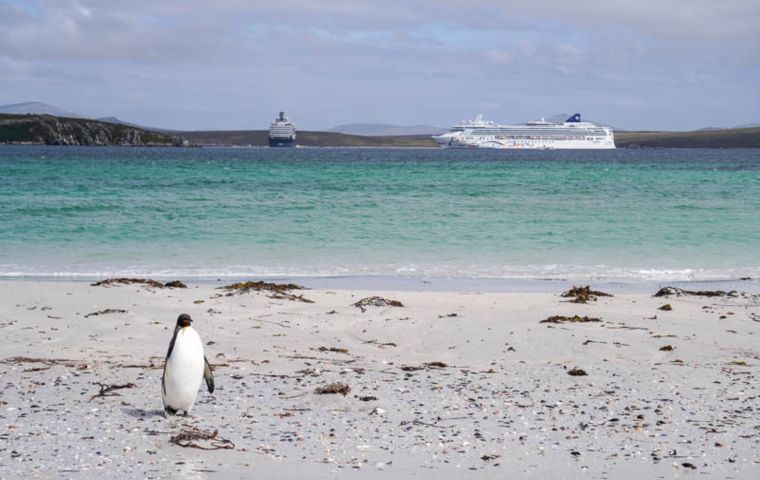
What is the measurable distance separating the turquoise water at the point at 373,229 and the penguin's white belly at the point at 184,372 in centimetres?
787

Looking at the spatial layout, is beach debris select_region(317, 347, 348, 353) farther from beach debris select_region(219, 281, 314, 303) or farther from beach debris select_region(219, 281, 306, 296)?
beach debris select_region(219, 281, 306, 296)

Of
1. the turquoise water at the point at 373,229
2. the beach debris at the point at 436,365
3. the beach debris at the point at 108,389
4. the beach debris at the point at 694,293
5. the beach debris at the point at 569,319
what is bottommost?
the turquoise water at the point at 373,229

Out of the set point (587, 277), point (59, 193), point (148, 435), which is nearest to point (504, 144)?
point (59, 193)

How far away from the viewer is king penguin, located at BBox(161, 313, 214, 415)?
17.5ft

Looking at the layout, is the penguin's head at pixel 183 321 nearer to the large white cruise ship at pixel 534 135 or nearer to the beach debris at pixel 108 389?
the beach debris at pixel 108 389

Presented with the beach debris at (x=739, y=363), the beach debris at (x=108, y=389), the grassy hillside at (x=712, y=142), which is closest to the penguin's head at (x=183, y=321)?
the beach debris at (x=108, y=389)

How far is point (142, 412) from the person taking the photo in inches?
219

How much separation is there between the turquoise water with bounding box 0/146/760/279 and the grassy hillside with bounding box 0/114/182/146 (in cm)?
10198

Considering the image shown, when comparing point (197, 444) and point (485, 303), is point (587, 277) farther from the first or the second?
point (197, 444)

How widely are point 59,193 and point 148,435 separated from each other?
24882 mm

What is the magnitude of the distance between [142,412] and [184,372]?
40 centimetres

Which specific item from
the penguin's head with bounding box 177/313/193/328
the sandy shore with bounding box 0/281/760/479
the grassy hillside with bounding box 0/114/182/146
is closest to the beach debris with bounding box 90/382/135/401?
the sandy shore with bounding box 0/281/760/479

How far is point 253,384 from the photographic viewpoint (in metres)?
6.22

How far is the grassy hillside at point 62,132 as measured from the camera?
427 ft
